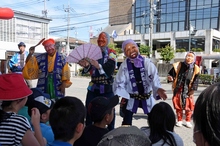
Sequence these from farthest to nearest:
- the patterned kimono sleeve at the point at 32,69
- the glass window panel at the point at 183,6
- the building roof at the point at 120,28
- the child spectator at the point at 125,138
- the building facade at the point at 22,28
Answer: the building roof at the point at 120,28
the glass window panel at the point at 183,6
the building facade at the point at 22,28
the patterned kimono sleeve at the point at 32,69
the child spectator at the point at 125,138

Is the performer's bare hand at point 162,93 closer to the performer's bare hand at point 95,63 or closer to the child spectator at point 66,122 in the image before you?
the performer's bare hand at point 95,63

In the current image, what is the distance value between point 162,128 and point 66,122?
2.88ft

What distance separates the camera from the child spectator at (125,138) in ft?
3.48

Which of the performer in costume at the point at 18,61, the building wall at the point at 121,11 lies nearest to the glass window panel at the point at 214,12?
the building wall at the point at 121,11

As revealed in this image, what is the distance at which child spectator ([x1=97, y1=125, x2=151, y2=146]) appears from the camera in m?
1.06

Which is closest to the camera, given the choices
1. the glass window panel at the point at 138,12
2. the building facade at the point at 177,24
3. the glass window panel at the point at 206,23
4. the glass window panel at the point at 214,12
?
the building facade at the point at 177,24

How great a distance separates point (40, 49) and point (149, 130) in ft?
58.2

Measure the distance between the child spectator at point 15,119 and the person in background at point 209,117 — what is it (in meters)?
1.27

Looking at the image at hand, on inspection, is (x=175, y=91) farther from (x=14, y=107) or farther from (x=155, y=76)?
(x=14, y=107)

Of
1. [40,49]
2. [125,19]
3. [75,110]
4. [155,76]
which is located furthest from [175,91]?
[125,19]

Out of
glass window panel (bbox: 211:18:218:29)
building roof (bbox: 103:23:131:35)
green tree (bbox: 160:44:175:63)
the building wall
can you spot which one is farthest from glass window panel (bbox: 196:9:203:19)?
green tree (bbox: 160:44:175:63)

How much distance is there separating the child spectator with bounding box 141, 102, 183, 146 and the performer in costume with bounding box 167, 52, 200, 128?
2777 mm

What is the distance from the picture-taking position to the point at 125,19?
153 feet

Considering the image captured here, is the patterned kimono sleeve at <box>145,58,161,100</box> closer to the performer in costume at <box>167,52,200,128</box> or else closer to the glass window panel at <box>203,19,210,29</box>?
the performer in costume at <box>167,52,200,128</box>
